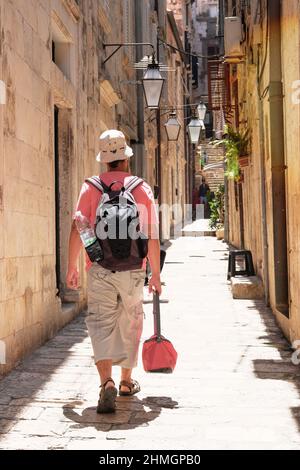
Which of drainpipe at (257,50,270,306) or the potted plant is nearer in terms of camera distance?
drainpipe at (257,50,270,306)

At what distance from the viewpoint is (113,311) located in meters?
3.96

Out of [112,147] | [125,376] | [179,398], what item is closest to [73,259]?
[112,147]

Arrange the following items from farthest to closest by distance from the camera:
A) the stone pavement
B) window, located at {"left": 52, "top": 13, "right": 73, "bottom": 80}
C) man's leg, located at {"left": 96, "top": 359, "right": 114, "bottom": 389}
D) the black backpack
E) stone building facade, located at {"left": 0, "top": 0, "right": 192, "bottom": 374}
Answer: window, located at {"left": 52, "top": 13, "right": 73, "bottom": 80}, stone building facade, located at {"left": 0, "top": 0, "right": 192, "bottom": 374}, man's leg, located at {"left": 96, "top": 359, "right": 114, "bottom": 389}, the black backpack, the stone pavement

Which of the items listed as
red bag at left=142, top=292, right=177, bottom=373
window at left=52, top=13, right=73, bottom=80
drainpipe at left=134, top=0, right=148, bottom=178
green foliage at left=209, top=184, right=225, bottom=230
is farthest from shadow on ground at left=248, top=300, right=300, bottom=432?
green foliage at left=209, top=184, right=225, bottom=230

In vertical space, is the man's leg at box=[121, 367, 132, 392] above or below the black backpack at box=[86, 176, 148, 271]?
below

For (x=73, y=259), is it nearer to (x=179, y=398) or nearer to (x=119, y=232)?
(x=119, y=232)

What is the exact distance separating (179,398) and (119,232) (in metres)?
1.30

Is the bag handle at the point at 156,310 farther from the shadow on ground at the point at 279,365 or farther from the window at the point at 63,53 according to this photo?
the window at the point at 63,53

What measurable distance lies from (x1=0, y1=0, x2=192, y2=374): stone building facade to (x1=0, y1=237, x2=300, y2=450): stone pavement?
0.47 m

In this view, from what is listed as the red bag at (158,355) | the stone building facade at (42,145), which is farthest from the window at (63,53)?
the red bag at (158,355)

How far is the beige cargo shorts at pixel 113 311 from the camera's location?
392 cm

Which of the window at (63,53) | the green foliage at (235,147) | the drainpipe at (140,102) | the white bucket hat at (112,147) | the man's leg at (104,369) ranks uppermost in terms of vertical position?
the drainpipe at (140,102)

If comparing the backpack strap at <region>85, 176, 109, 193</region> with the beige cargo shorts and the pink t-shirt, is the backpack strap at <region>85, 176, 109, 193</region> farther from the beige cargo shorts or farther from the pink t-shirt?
the beige cargo shorts

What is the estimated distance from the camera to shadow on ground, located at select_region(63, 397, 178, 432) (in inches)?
143
